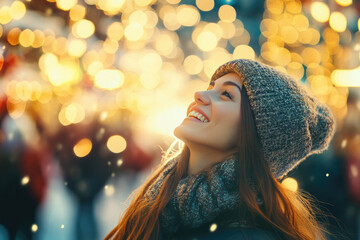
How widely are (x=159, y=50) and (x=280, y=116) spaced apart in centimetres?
241

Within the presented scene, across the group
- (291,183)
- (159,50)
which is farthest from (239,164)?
(159,50)

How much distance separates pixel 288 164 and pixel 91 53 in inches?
85.5

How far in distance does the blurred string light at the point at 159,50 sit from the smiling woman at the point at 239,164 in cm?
113

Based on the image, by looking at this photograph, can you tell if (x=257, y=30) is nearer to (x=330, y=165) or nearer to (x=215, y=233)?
(x=330, y=165)

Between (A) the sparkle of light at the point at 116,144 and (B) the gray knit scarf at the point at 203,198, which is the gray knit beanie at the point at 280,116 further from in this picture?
(A) the sparkle of light at the point at 116,144

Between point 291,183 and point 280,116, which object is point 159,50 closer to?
point 291,183

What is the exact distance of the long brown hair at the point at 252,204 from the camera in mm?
1337

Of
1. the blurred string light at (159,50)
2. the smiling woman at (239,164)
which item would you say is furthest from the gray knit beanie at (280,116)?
the blurred string light at (159,50)

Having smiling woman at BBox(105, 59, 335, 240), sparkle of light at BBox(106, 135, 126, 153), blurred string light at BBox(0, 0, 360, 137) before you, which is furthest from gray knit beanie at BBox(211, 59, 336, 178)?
sparkle of light at BBox(106, 135, 126, 153)

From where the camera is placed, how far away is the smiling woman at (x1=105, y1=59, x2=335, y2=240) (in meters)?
1.36

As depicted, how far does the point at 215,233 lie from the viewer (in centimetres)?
134

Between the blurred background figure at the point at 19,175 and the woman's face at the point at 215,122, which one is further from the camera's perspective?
the blurred background figure at the point at 19,175

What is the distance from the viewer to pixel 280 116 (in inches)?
58.9

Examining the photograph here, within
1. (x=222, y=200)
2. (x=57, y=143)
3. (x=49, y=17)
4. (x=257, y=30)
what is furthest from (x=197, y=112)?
(x=257, y=30)
